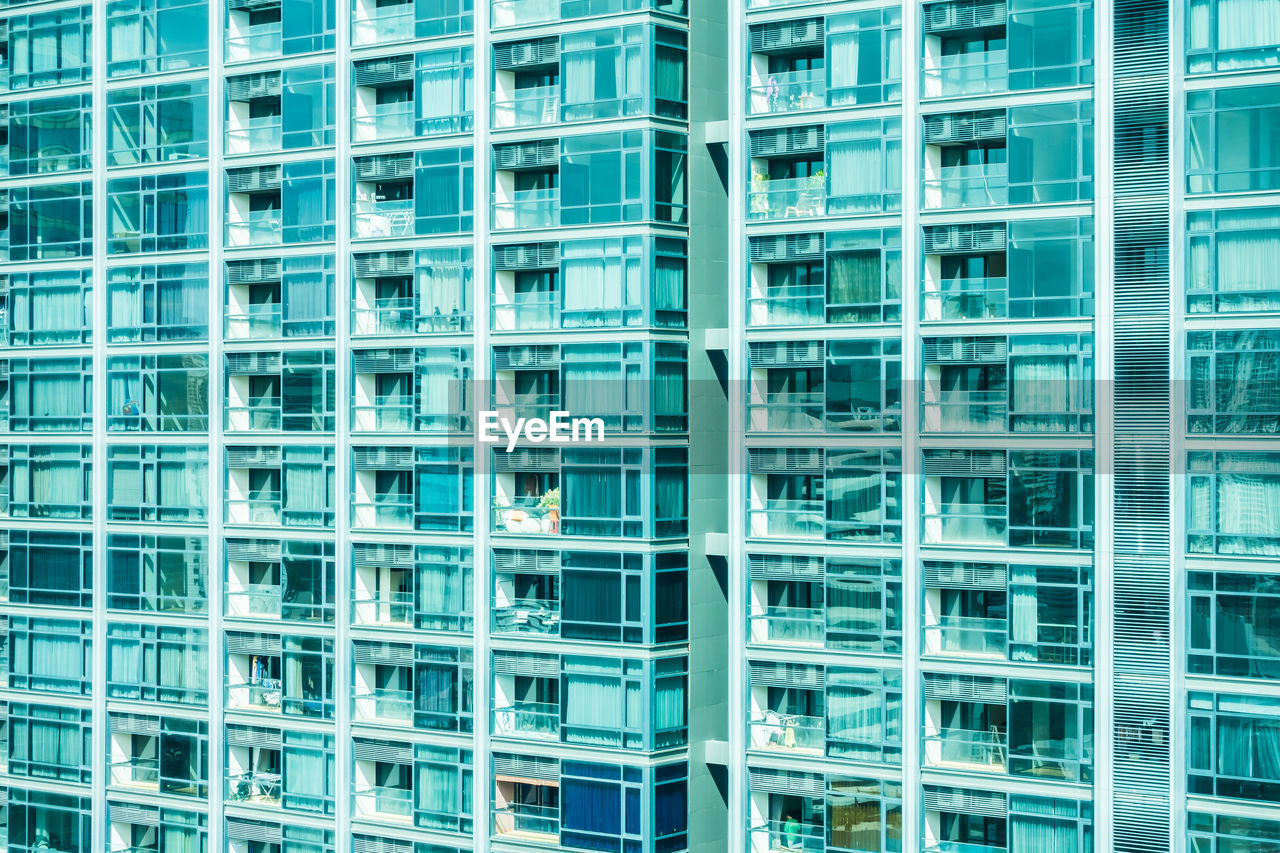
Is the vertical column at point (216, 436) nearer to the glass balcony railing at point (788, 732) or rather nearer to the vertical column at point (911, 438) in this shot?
the glass balcony railing at point (788, 732)

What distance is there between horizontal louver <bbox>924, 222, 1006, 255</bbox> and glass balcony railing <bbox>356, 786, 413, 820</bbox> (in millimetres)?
20465

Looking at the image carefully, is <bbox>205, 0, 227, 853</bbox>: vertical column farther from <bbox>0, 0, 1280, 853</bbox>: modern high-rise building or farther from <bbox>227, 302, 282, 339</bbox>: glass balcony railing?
<bbox>227, 302, 282, 339</bbox>: glass balcony railing

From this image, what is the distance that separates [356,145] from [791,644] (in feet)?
60.0

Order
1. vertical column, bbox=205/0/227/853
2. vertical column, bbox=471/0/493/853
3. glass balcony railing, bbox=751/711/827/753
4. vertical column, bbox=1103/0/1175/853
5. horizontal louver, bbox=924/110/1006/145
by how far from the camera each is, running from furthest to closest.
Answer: vertical column, bbox=205/0/227/853 → vertical column, bbox=471/0/493/853 → glass balcony railing, bbox=751/711/827/753 → horizontal louver, bbox=924/110/1006/145 → vertical column, bbox=1103/0/1175/853

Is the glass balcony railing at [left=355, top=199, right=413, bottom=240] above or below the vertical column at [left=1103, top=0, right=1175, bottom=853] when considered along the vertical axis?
above

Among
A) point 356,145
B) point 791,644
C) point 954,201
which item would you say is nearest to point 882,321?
point 954,201

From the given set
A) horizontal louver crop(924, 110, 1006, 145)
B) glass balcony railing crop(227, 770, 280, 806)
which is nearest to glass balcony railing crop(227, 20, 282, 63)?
horizontal louver crop(924, 110, 1006, 145)

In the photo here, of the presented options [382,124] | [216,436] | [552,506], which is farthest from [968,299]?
[216,436]

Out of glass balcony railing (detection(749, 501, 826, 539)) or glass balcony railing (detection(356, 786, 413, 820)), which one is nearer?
glass balcony railing (detection(749, 501, 826, 539))

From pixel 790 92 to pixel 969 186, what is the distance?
548 cm

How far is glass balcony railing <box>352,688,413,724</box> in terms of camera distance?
42500 mm

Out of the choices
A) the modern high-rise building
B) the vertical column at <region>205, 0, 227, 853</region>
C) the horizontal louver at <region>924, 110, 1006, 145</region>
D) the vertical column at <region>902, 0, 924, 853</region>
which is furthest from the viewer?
the vertical column at <region>205, 0, 227, 853</region>

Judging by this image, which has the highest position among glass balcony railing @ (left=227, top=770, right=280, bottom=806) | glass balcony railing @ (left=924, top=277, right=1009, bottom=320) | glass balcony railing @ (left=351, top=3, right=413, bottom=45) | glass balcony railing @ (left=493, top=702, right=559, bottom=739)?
glass balcony railing @ (left=351, top=3, right=413, bottom=45)

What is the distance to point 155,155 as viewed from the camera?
4641cm
